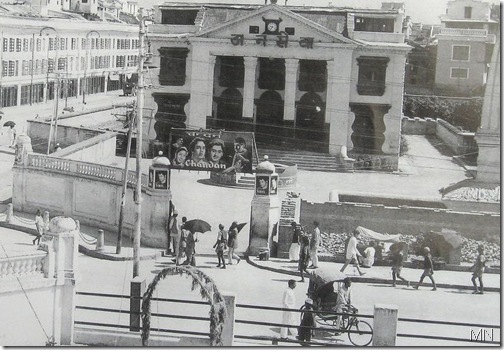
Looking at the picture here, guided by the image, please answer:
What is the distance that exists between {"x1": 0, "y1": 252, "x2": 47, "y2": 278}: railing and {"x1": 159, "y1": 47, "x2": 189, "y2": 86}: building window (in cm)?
678

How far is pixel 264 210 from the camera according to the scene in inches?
678

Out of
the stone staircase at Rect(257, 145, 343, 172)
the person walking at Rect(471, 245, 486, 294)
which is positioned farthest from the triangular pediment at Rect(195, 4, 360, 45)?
the person walking at Rect(471, 245, 486, 294)

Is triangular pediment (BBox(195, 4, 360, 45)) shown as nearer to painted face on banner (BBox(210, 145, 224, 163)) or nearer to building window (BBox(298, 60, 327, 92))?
building window (BBox(298, 60, 327, 92))

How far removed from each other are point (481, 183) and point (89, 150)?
1296cm

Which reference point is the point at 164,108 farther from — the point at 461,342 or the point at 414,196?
the point at 461,342

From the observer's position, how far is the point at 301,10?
678 inches

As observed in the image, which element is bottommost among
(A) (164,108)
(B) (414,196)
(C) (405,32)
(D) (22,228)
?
(D) (22,228)

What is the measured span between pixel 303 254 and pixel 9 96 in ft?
22.5

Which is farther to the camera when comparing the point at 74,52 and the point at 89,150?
the point at 89,150

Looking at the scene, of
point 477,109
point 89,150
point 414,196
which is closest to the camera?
point 477,109

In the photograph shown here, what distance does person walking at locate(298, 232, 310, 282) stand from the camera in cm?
1546

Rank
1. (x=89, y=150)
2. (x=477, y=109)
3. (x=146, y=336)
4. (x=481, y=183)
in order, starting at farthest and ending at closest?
(x=89, y=150), (x=477, y=109), (x=481, y=183), (x=146, y=336)

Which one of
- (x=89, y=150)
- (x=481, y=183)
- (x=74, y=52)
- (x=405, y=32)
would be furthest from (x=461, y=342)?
(x=89, y=150)

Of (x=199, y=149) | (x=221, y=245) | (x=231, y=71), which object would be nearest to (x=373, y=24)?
(x=231, y=71)
